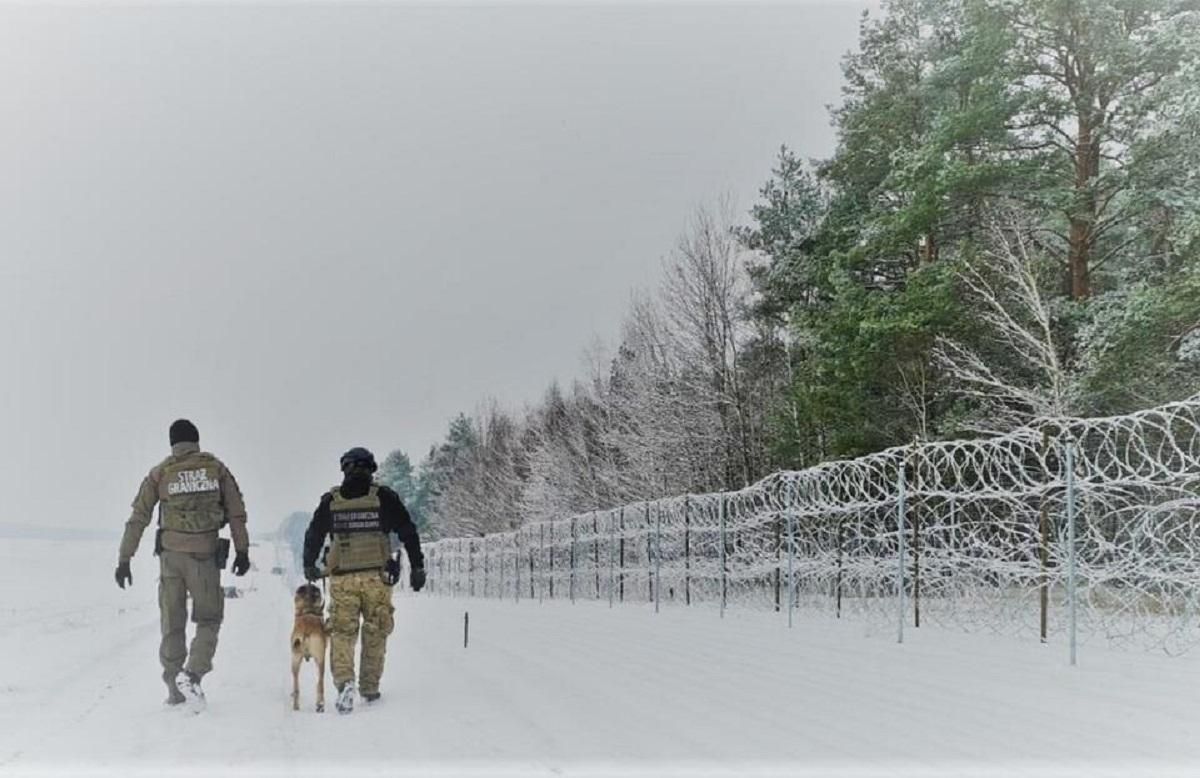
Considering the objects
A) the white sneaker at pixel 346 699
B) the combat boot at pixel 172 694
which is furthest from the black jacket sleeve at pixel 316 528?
the combat boot at pixel 172 694

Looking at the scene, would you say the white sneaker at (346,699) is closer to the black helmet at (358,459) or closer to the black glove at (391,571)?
the black glove at (391,571)

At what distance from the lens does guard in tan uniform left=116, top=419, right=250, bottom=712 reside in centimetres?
664

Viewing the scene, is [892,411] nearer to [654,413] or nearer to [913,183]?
[913,183]

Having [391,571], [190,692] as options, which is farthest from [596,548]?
[190,692]

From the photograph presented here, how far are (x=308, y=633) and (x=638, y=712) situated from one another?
227cm

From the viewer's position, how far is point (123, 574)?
6750 mm

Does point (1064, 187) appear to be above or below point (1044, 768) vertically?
above

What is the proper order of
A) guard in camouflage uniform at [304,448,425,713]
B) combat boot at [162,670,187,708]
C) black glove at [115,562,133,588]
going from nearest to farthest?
combat boot at [162,670,187,708], black glove at [115,562,133,588], guard in camouflage uniform at [304,448,425,713]

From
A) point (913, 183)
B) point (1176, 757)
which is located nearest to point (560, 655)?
point (1176, 757)

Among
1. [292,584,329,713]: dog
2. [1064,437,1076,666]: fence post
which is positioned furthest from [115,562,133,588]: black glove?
[1064,437,1076,666]: fence post

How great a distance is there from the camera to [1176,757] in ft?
17.7

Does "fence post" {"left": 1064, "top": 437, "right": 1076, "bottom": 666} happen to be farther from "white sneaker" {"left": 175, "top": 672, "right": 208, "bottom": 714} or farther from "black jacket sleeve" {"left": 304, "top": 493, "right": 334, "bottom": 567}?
"white sneaker" {"left": 175, "top": 672, "right": 208, "bottom": 714}

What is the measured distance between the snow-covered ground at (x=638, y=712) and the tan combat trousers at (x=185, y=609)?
1.21 ft

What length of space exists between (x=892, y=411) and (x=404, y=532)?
60.9 ft
